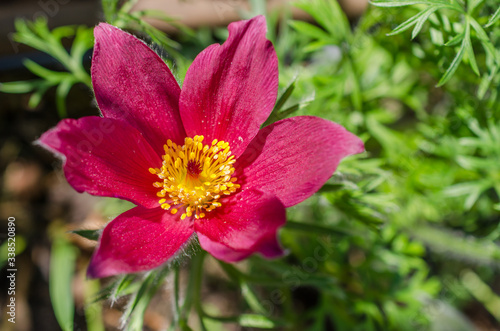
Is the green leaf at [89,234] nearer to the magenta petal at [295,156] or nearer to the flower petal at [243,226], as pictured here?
the flower petal at [243,226]

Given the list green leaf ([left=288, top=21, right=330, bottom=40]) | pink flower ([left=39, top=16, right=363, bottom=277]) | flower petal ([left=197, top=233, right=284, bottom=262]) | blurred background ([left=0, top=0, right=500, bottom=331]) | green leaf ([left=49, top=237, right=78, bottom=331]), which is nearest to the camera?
flower petal ([left=197, top=233, right=284, bottom=262])

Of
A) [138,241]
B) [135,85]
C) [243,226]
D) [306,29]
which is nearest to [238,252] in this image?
[243,226]

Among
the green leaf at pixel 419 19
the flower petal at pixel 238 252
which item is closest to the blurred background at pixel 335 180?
the green leaf at pixel 419 19

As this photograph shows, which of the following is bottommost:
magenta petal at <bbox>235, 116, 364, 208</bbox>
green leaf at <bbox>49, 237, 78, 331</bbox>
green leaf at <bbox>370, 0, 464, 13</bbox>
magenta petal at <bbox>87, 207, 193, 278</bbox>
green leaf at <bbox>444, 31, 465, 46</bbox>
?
green leaf at <bbox>49, 237, 78, 331</bbox>

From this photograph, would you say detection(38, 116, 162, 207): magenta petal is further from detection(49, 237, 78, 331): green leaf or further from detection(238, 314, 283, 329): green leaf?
detection(49, 237, 78, 331): green leaf

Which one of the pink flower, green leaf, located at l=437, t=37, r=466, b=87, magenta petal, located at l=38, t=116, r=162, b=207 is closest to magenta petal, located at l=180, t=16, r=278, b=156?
the pink flower

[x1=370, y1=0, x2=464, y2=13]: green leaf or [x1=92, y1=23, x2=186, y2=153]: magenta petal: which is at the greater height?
[x1=370, y1=0, x2=464, y2=13]: green leaf
